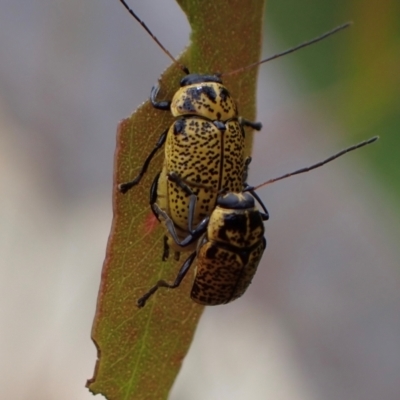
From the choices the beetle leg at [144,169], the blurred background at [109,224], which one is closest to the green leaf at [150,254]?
the beetle leg at [144,169]

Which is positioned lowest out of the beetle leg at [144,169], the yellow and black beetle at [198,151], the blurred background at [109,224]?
the blurred background at [109,224]

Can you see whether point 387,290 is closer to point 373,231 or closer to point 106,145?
point 373,231

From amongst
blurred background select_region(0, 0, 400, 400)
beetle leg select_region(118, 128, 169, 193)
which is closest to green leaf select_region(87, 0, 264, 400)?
beetle leg select_region(118, 128, 169, 193)

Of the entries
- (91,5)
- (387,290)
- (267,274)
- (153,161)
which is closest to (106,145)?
(91,5)

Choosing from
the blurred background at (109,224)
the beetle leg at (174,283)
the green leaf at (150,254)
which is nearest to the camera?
the green leaf at (150,254)

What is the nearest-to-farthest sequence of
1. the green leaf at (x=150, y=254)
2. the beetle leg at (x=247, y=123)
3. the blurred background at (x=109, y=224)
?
the green leaf at (x=150, y=254) < the beetle leg at (x=247, y=123) < the blurred background at (x=109, y=224)

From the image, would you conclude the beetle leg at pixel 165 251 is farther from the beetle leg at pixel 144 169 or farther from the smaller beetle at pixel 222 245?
the beetle leg at pixel 144 169

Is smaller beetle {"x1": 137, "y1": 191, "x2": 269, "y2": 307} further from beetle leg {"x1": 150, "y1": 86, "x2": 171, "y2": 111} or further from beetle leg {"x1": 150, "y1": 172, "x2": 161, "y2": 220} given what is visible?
beetle leg {"x1": 150, "y1": 86, "x2": 171, "y2": 111}
